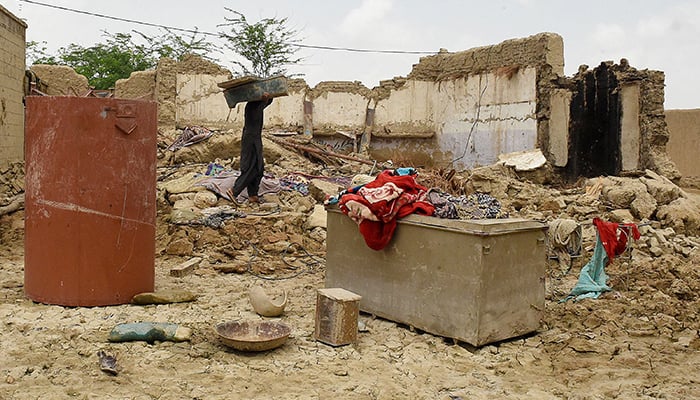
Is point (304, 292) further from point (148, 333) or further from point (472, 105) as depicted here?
point (472, 105)

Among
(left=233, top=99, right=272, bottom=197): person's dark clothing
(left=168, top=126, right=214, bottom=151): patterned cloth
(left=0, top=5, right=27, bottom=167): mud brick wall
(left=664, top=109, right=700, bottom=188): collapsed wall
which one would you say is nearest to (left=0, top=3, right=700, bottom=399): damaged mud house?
(left=0, top=5, right=27, bottom=167): mud brick wall

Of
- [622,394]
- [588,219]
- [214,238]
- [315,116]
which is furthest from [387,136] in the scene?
[622,394]

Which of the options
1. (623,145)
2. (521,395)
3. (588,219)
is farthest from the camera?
(623,145)

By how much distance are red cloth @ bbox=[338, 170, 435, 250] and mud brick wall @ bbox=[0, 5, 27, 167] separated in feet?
21.1

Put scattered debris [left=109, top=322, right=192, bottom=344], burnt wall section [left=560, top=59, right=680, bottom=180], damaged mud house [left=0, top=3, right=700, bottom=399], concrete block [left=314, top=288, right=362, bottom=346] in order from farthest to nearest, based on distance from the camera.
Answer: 1. burnt wall section [left=560, top=59, right=680, bottom=180]
2. concrete block [left=314, top=288, right=362, bottom=346]
3. scattered debris [left=109, top=322, right=192, bottom=344]
4. damaged mud house [left=0, top=3, right=700, bottom=399]

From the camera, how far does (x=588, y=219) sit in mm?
9398

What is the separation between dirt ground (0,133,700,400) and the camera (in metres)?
3.75

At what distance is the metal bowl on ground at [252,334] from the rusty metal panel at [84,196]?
1212mm

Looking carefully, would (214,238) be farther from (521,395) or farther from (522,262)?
(521,395)

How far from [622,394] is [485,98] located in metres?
11.9

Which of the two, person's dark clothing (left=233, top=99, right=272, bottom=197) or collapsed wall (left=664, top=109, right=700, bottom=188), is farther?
collapsed wall (left=664, top=109, right=700, bottom=188)

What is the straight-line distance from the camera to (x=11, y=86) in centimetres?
962

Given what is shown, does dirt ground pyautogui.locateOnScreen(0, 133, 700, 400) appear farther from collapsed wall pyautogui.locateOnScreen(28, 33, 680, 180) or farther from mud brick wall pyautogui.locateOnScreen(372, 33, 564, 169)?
mud brick wall pyautogui.locateOnScreen(372, 33, 564, 169)

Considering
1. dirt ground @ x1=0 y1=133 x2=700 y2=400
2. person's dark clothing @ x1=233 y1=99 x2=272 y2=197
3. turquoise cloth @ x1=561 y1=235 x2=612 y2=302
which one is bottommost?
dirt ground @ x1=0 y1=133 x2=700 y2=400
